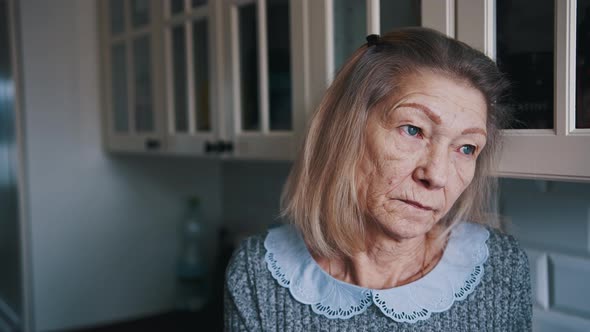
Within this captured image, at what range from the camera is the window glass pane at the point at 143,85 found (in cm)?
172

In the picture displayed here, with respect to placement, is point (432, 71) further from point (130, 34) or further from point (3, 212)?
point (3, 212)

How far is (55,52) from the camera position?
6.23 feet

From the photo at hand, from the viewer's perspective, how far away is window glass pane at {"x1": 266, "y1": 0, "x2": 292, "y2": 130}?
1153 millimetres

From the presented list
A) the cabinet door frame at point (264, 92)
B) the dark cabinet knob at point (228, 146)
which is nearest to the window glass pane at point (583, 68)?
the cabinet door frame at point (264, 92)

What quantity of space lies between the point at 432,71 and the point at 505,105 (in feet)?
0.44

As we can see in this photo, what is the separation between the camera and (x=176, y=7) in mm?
1543

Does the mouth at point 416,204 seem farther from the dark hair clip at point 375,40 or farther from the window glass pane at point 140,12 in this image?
the window glass pane at point 140,12

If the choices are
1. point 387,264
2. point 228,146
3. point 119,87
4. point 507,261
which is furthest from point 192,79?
point 507,261

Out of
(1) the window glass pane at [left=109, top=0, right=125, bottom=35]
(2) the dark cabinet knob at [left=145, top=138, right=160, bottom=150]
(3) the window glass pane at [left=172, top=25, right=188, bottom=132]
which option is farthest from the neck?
(1) the window glass pane at [left=109, top=0, right=125, bottom=35]

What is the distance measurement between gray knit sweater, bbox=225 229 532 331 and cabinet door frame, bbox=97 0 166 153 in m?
0.77

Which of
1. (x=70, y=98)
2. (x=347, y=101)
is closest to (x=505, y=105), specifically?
(x=347, y=101)

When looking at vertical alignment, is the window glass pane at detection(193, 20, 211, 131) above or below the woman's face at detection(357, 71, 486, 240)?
above

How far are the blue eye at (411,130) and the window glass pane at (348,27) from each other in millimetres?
244

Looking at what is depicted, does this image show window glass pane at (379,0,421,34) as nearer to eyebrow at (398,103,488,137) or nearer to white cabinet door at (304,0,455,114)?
white cabinet door at (304,0,455,114)
